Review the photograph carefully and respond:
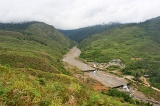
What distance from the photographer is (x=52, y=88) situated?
70.6 ft

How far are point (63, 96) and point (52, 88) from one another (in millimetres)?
2581

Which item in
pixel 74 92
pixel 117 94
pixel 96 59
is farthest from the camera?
pixel 96 59

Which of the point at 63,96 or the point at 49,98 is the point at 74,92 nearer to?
the point at 63,96

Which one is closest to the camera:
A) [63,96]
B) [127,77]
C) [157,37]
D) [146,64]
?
[63,96]

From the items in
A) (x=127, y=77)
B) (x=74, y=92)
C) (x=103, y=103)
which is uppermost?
(x=74, y=92)

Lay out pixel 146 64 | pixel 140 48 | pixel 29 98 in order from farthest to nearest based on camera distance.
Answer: pixel 140 48 → pixel 146 64 → pixel 29 98

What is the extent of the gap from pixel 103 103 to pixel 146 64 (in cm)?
9823

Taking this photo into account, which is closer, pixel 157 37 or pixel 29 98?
pixel 29 98

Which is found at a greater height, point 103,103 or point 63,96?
point 63,96

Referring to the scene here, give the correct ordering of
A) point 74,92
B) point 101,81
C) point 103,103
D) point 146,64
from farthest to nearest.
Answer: point 146,64, point 101,81, point 103,103, point 74,92

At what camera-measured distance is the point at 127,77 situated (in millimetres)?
100188

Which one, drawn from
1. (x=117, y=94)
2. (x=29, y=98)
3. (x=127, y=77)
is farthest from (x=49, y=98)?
(x=127, y=77)

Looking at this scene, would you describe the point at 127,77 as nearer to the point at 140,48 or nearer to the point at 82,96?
the point at 140,48

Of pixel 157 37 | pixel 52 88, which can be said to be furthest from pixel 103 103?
pixel 157 37
